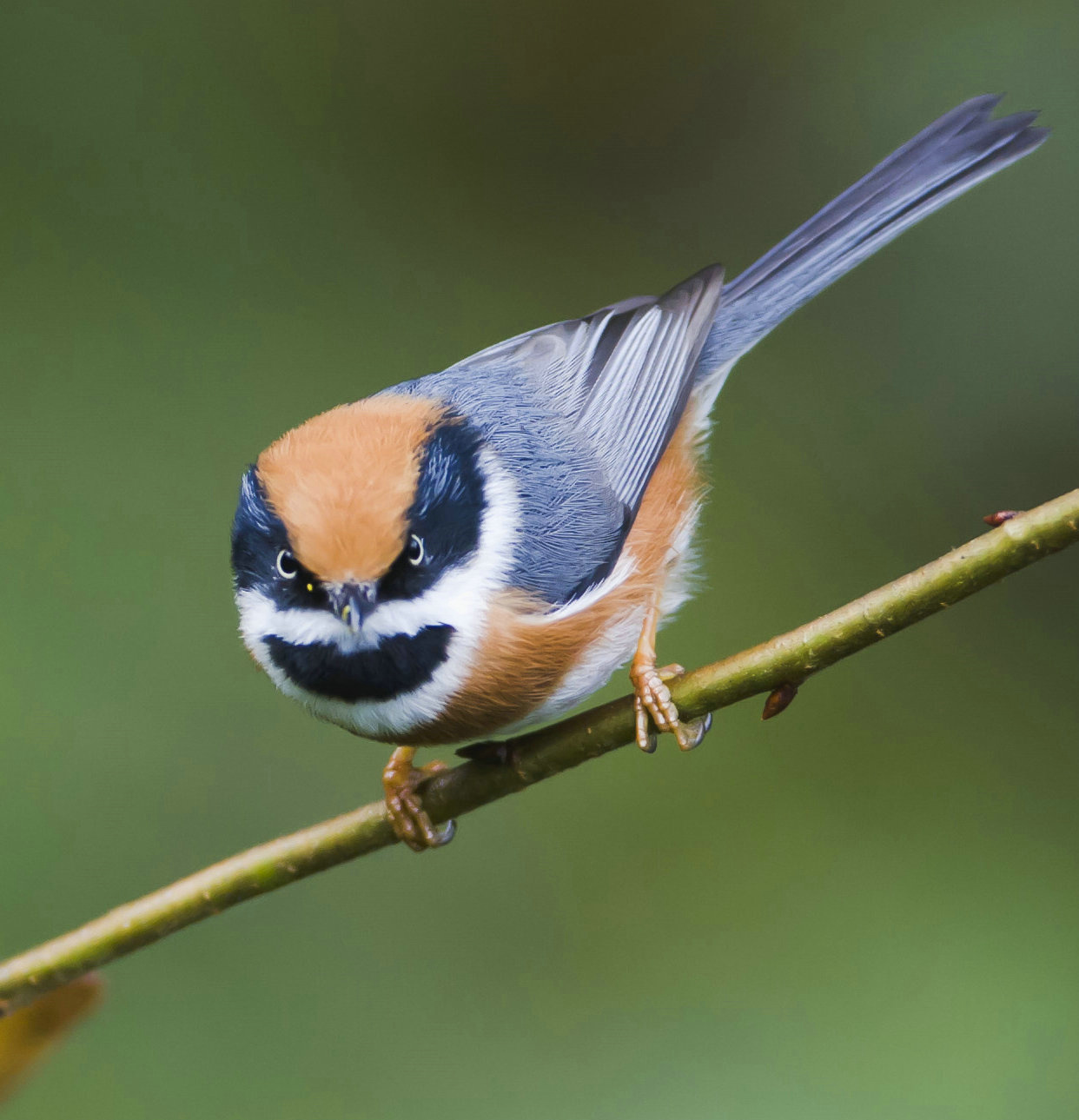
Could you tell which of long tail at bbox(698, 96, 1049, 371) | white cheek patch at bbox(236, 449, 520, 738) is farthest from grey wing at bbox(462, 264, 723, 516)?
white cheek patch at bbox(236, 449, 520, 738)

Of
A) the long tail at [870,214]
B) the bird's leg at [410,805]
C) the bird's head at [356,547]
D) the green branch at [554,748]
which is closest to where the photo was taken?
the green branch at [554,748]

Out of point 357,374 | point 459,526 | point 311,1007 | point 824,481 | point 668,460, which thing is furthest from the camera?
point 357,374

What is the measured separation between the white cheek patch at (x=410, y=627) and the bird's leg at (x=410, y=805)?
0.28 metres

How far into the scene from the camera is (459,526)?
200 centimetres

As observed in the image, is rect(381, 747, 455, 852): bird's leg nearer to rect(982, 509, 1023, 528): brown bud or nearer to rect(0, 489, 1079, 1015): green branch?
rect(0, 489, 1079, 1015): green branch

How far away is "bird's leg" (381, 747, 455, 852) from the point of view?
7.94 feet

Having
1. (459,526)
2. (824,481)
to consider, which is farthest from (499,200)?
(459,526)

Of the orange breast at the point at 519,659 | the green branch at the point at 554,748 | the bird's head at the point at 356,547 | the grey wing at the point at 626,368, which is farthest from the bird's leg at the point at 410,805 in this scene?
the grey wing at the point at 626,368

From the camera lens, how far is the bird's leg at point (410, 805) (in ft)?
7.94

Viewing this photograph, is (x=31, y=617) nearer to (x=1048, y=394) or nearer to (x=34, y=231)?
(x=34, y=231)

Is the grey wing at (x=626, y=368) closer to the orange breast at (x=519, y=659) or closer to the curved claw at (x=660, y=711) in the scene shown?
the orange breast at (x=519, y=659)

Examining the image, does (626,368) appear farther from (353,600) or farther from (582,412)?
(353,600)

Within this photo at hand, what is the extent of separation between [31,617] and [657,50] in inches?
117

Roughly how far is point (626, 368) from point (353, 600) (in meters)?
1.23
